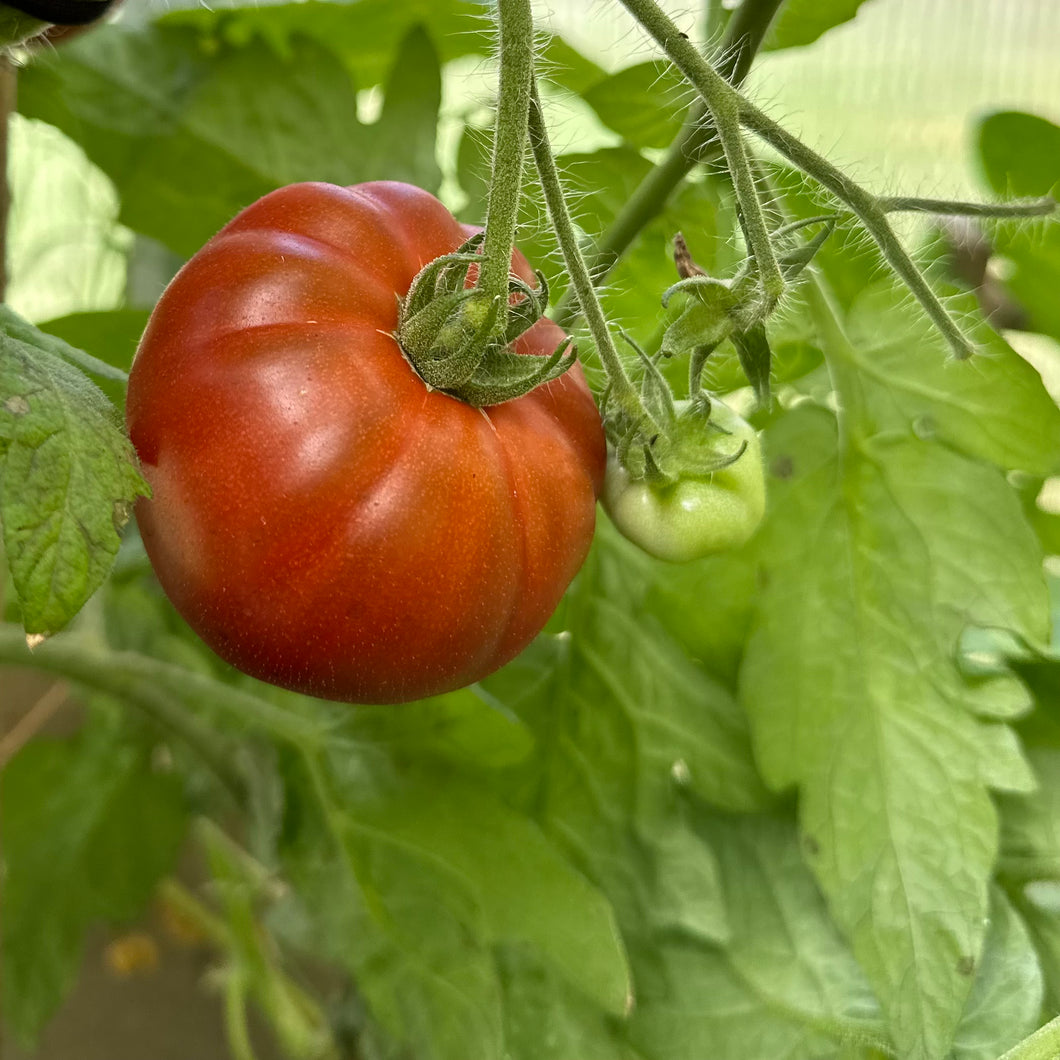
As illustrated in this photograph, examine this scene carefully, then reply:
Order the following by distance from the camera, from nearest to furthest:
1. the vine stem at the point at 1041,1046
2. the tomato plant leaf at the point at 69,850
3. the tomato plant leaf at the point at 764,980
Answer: the vine stem at the point at 1041,1046
the tomato plant leaf at the point at 764,980
the tomato plant leaf at the point at 69,850

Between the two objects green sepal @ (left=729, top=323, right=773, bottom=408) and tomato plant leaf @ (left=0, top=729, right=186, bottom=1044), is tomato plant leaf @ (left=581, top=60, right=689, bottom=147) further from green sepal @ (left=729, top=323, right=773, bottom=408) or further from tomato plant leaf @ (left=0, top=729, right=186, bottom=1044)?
tomato plant leaf @ (left=0, top=729, right=186, bottom=1044)

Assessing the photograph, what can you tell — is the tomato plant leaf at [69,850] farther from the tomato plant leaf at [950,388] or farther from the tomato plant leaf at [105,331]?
the tomato plant leaf at [950,388]

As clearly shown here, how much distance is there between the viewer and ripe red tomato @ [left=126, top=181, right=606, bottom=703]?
35cm

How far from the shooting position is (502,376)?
1.26 feet

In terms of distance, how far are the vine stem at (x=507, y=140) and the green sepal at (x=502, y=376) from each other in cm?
2

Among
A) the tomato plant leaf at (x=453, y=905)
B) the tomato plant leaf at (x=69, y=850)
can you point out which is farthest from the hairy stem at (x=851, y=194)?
the tomato plant leaf at (x=69, y=850)

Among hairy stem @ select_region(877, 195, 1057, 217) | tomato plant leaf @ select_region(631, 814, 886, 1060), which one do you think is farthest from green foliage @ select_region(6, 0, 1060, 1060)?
hairy stem @ select_region(877, 195, 1057, 217)

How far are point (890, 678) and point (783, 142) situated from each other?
0.95 feet

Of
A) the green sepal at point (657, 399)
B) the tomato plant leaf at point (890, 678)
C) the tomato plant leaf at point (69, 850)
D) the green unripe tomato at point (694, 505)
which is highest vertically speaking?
the green sepal at point (657, 399)

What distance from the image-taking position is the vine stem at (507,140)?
0.33 meters

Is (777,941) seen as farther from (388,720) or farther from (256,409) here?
(256,409)

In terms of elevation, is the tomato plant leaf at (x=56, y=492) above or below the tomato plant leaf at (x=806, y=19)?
below

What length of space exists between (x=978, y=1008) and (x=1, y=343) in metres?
0.52

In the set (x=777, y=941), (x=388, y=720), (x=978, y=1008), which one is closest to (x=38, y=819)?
(x=388, y=720)
